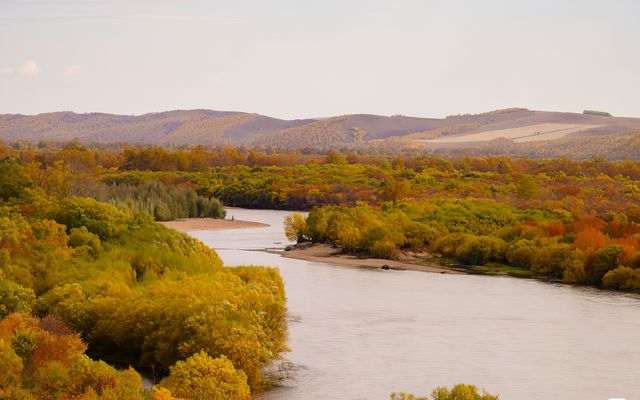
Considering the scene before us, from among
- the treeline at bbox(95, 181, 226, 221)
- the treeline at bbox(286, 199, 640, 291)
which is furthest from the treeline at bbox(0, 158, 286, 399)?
the treeline at bbox(95, 181, 226, 221)

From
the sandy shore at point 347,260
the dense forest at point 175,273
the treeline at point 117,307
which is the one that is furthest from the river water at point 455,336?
the sandy shore at point 347,260

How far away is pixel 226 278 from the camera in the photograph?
1303 inches

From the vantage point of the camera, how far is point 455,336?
119ft

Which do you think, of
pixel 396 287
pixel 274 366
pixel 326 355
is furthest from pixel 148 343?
pixel 396 287

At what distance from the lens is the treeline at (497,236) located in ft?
169

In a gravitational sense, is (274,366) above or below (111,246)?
below

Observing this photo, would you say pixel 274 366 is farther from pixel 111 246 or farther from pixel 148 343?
pixel 111 246

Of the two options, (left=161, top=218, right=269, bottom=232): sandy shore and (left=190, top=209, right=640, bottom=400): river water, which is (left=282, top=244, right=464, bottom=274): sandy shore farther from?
(left=161, top=218, right=269, bottom=232): sandy shore

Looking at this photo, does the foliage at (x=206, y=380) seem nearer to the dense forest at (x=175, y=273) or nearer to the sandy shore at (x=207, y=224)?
the dense forest at (x=175, y=273)

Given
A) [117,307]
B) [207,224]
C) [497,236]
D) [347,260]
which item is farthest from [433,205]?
[117,307]

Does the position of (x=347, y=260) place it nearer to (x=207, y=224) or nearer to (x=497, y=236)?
(x=497, y=236)

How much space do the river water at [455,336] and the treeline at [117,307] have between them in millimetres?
1967

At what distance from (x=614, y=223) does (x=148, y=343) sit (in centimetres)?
3786

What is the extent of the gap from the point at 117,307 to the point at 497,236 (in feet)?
123
